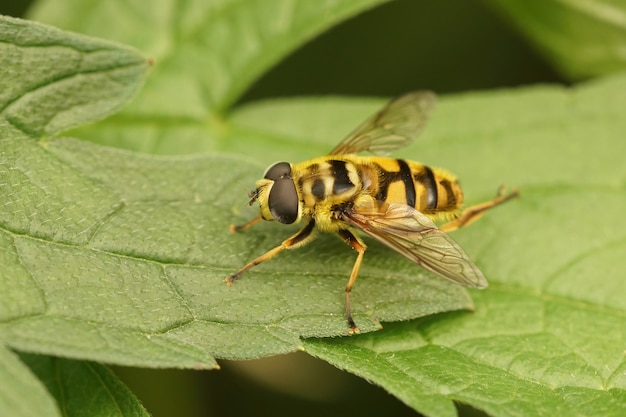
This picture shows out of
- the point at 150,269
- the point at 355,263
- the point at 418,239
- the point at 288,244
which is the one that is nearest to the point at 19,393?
the point at 150,269

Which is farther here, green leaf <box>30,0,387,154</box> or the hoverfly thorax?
green leaf <box>30,0,387,154</box>

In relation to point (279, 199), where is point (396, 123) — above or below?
above

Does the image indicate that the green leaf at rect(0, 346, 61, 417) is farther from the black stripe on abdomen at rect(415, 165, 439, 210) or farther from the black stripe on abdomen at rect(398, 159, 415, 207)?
the black stripe on abdomen at rect(415, 165, 439, 210)

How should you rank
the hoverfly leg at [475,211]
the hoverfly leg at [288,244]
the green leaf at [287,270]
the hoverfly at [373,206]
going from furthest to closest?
1. the hoverfly leg at [475,211]
2. the hoverfly at [373,206]
3. the hoverfly leg at [288,244]
4. the green leaf at [287,270]

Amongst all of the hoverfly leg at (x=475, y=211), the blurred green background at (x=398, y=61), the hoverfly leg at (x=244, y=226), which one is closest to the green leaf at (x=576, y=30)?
the blurred green background at (x=398, y=61)

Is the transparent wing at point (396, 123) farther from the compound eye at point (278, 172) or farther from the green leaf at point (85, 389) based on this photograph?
the green leaf at point (85, 389)

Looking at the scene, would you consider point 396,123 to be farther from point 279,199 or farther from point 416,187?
point 279,199

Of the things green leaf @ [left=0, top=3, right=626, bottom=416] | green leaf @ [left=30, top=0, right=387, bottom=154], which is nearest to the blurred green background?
green leaf @ [left=30, top=0, right=387, bottom=154]
